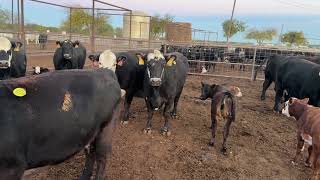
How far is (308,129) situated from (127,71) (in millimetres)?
3735

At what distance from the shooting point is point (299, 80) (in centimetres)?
805

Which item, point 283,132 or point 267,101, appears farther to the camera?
point 267,101

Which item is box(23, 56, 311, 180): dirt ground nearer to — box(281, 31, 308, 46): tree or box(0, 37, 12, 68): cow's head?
box(0, 37, 12, 68): cow's head

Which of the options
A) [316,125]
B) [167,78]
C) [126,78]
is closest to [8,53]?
[126,78]

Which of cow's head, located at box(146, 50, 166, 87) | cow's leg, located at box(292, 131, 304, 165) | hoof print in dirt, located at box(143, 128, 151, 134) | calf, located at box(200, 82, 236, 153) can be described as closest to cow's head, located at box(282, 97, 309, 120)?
cow's leg, located at box(292, 131, 304, 165)

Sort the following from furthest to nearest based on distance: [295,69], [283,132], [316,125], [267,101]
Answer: [267,101] < [295,69] < [283,132] < [316,125]

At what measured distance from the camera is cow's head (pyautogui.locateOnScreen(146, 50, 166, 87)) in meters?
6.18

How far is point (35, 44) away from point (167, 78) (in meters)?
10.1

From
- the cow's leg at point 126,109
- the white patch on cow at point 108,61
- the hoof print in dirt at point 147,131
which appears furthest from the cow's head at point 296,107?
the white patch on cow at point 108,61

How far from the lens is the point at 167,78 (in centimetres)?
658

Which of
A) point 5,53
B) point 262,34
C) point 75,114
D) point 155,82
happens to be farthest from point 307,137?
point 262,34

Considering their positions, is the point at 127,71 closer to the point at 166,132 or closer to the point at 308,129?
the point at 166,132

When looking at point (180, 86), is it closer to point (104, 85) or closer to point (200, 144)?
point (200, 144)

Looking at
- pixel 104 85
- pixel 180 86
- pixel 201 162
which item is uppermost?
pixel 104 85
